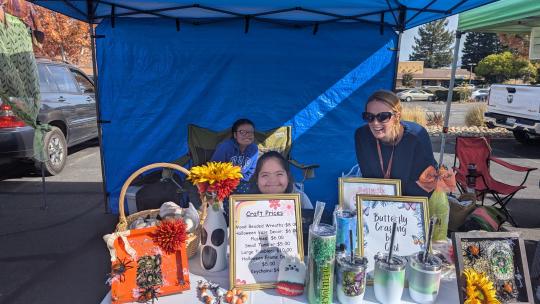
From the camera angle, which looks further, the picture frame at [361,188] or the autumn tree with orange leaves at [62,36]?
the autumn tree with orange leaves at [62,36]

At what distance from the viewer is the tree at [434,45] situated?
59422 mm

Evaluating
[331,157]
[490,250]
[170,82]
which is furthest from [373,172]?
[170,82]

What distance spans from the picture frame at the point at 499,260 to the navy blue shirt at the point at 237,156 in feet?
6.93

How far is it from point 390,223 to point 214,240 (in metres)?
0.69

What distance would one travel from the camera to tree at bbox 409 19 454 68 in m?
59.4

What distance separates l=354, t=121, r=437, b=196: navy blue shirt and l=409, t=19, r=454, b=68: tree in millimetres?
65681

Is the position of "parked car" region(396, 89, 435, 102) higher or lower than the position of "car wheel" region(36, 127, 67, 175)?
higher

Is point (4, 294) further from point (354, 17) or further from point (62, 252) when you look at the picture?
point (354, 17)

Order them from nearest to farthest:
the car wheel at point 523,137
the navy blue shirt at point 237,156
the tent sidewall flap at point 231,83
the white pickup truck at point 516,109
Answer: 1. the navy blue shirt at point 237,156
2. the tent sidewall flap at point 231,83
3. the white pickup truck at point 516,109
4. the car wheel at point 523,137

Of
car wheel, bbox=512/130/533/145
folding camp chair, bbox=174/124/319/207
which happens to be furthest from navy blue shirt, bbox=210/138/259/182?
car wheel, bbox=512/130/533/145

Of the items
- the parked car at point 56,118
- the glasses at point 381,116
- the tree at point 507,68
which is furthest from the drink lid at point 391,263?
the tree at point 507,68

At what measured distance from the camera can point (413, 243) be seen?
4.56ft

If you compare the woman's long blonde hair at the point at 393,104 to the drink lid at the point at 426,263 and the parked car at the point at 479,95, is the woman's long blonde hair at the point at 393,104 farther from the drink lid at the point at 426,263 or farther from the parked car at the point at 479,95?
the parked car at the point at 479,95

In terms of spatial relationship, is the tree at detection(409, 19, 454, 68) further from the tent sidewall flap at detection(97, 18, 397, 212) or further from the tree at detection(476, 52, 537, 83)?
the tent sidewall flap at detection(97, 18, 397, 212)
